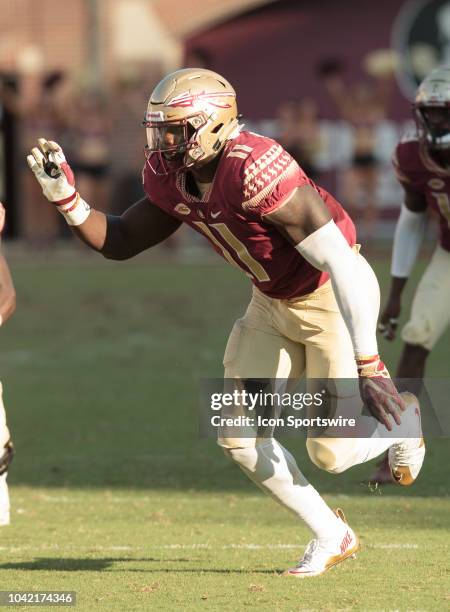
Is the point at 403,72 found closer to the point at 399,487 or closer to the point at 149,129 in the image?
the point at 399,487

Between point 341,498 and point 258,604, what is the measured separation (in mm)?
2130

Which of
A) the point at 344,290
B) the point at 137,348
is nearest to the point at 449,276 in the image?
the point at 344,290

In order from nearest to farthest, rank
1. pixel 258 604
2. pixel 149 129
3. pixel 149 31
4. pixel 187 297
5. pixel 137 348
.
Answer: pixel 258 604 → pixel 149 129 → pixel 137 348 → pixel 187 297 → pixel 149 31

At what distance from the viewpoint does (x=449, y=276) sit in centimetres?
706

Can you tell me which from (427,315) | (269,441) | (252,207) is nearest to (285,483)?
(269,441)

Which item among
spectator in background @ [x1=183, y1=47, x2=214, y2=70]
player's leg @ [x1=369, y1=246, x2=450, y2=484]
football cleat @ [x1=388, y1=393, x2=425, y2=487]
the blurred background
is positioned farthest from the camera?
the blurred background

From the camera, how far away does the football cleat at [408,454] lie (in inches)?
210


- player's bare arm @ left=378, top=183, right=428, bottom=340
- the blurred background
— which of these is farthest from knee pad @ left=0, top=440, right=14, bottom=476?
the blurred background

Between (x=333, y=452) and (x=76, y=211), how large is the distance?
130cm

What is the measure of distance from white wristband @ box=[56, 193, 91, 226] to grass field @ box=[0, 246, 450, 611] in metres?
1.31

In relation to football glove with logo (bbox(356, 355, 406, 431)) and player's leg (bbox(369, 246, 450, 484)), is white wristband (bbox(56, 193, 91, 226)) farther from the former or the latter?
player's leg (bbox(369, 246, 450, 484))

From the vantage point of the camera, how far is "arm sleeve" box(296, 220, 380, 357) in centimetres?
497

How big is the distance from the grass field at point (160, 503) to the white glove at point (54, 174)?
4.52 ft

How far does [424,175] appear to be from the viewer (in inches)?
273
